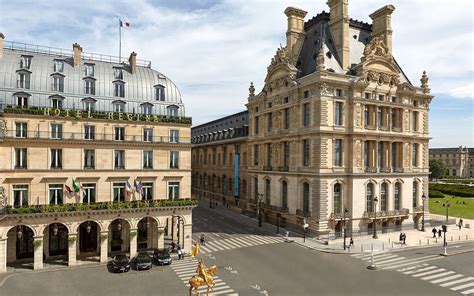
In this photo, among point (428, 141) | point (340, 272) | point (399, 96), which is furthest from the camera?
point (428, 141)

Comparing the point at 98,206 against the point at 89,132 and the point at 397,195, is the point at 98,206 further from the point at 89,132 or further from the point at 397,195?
the point at 397,195

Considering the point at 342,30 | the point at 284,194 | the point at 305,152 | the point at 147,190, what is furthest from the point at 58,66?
the point at 342,30

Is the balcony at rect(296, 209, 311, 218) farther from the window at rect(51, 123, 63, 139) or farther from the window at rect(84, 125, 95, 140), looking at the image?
the window at rect(51, 123, 63, 139)

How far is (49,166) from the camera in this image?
123 ft

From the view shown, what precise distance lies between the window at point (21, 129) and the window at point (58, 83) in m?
5.46

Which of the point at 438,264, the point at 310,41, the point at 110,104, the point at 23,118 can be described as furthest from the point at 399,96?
the point at 23,118

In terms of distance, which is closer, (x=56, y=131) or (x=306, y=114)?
(x=56, y=131)

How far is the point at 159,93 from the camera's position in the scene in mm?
44500

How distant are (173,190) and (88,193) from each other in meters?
9.66

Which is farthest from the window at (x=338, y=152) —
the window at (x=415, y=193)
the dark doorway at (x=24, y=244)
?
the dark doorway at (x=24, y=244)

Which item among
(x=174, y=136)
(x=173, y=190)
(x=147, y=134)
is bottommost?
(x=173, y=190)

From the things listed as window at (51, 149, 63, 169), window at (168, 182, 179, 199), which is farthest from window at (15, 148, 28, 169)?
window at (168, 182, 179, 199)

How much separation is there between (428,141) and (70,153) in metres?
58.6

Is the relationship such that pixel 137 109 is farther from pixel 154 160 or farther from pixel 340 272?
pixel 340 272
